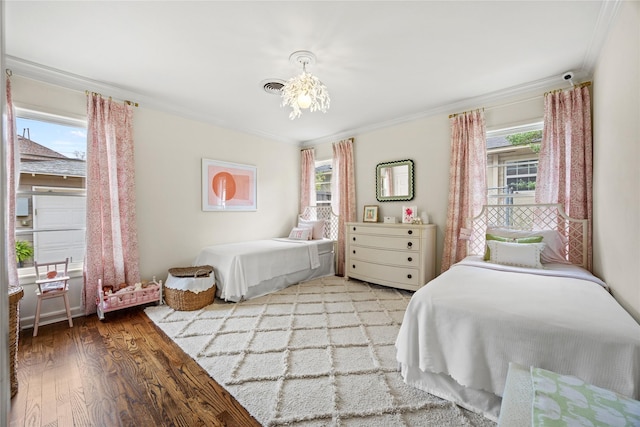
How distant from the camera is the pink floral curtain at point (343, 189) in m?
4.46

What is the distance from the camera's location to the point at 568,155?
266 cm

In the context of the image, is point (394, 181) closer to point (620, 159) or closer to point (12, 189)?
point (620, 159)

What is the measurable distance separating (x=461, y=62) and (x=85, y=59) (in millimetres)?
3394

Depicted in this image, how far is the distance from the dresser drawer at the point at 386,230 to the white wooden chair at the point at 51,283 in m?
3.32

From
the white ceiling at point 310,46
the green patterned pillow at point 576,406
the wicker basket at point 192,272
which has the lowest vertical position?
the wicker basket at point 192,272

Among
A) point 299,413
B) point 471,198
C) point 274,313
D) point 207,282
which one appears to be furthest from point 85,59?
point 471,198

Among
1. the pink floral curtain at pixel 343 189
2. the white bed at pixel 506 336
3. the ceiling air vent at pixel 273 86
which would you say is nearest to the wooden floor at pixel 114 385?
the white bed at pixel 506 336

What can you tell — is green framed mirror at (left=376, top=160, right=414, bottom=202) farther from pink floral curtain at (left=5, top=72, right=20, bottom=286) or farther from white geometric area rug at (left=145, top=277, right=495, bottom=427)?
pink floral curtain at (left=5, top=72, right=20, bottom=286)

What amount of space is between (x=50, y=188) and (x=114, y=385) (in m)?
2.23

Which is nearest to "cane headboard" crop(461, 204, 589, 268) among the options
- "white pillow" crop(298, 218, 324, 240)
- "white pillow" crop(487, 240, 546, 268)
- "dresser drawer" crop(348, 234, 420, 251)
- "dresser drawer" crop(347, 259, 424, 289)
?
"white pillow" crop(487, 240, 546, 268)

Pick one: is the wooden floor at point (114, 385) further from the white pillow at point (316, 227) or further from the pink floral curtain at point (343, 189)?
the pink floral curtain at point (343, 189)

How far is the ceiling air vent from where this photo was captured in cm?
278

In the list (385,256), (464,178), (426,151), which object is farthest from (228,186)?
(464,178)

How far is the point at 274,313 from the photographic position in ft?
9.36
